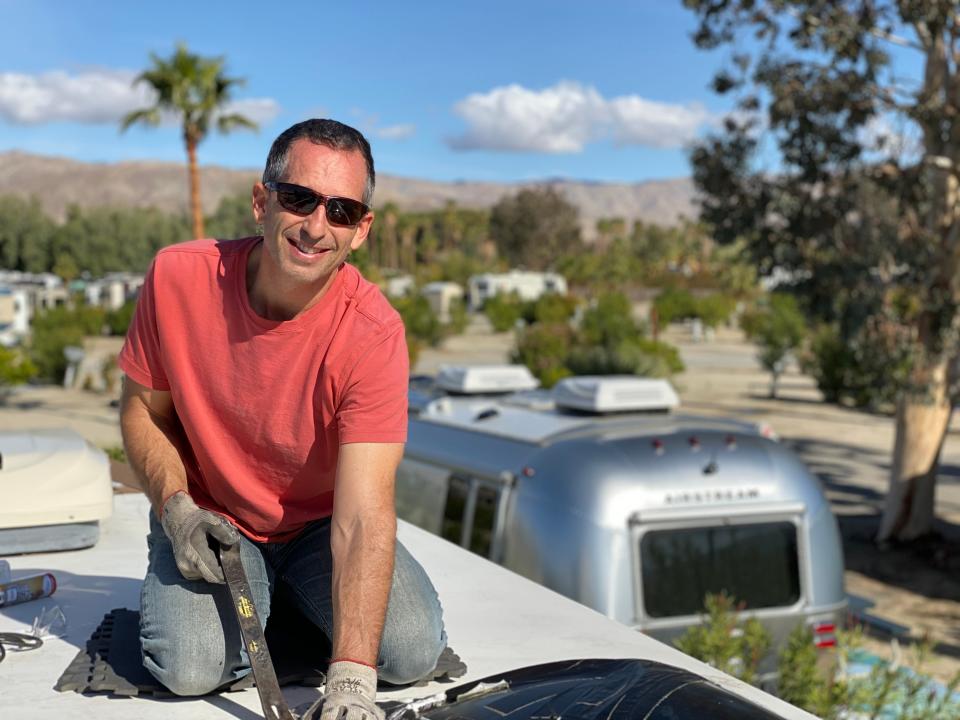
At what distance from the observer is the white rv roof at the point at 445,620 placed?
2.63 metres

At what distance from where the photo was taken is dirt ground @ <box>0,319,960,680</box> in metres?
9.90

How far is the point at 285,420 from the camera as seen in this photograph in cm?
275

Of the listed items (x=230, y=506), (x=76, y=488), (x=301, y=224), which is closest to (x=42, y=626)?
(x=230, y=506)

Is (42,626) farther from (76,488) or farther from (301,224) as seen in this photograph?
(301,224)

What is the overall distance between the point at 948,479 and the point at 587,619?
1447 cm

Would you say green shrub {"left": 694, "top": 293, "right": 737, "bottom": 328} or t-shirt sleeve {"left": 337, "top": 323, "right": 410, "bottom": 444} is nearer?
t-shirt sleeve {"left": 337, "top": 323, "right": 410, "bottom": 444}

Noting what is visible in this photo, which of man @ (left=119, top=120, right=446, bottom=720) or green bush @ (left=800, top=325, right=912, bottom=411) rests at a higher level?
man @ (left=119, top=120, right=446, bottom=720)

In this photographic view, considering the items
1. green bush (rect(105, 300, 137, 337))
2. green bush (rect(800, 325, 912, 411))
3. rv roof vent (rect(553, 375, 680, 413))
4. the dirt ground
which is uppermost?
rv roof vent (rect(553, 375, 680, 413))

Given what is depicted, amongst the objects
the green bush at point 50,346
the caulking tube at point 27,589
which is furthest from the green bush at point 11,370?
the caulking tube at point 27,589

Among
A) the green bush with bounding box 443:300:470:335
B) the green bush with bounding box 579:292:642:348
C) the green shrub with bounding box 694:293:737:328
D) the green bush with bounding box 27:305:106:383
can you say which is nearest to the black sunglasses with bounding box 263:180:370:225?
the green bush with bounding box 579:292:642:348

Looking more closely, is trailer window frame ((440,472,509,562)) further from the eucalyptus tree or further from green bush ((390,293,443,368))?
green bush ((390,293,443,368))

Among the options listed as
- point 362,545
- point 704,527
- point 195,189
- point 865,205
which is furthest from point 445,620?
point 195,189

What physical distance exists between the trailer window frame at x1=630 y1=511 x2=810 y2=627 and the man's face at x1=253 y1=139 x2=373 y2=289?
10.9 ft

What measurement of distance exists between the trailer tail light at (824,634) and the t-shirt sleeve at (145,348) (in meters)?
4.20
